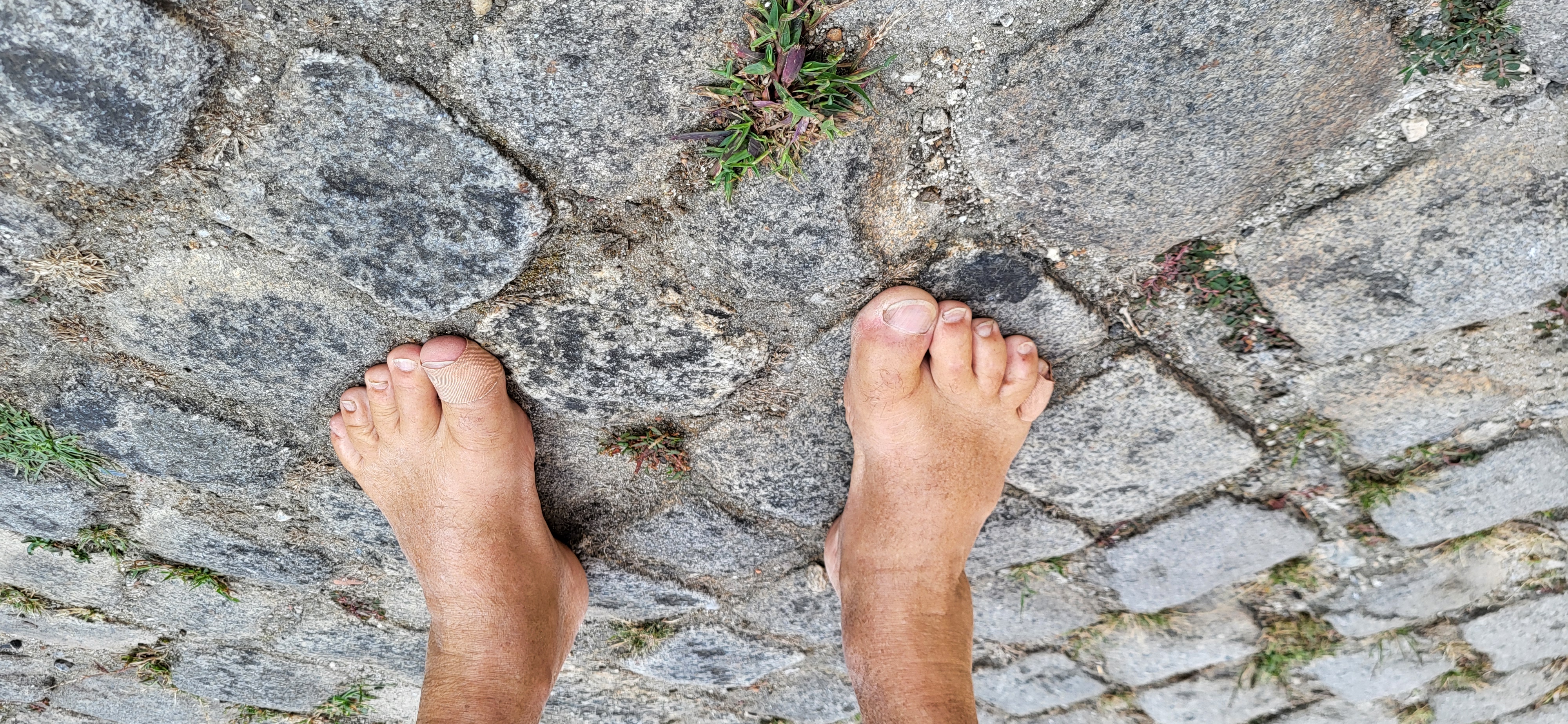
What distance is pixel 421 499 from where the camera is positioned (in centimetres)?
175

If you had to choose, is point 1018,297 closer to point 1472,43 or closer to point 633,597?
point 1472,43

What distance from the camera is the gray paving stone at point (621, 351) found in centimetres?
145

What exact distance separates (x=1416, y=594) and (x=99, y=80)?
2766 millimetres

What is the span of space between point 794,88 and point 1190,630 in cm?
176

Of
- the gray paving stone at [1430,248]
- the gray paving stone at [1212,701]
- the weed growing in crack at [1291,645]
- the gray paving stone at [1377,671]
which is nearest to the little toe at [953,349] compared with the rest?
the gray paving stone at [1430,248]

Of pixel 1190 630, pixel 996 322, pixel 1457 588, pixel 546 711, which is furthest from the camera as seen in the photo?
pixel 546 711

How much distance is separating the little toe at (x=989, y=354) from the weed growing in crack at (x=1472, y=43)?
74 centimetres

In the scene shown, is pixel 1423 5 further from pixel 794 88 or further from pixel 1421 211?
pixel 794 88

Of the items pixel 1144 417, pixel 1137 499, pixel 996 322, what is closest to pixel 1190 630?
pixel 1137 499

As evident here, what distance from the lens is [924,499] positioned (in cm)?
175

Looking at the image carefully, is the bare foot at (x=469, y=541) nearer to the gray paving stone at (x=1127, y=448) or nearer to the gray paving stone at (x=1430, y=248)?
the gray paving stone at (x=1127, y=448)

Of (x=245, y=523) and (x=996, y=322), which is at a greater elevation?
(x=996, y=322)

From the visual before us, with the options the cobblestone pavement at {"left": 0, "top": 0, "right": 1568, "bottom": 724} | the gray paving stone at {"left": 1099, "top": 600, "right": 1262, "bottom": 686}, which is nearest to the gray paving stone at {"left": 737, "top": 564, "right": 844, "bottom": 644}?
the cobblestone pavement at {"left": 0, "top": 0, "right": 1568, "bottom": 724}

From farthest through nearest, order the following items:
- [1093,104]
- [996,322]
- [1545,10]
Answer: [996,322] → [1093,104] → [1545,10]
